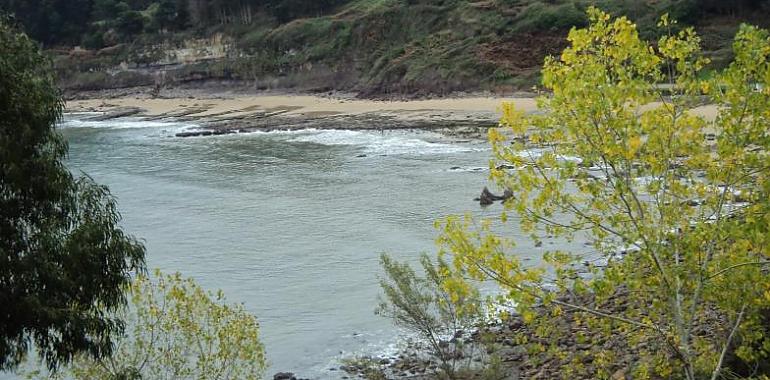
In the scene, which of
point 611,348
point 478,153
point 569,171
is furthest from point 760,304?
point 478,153

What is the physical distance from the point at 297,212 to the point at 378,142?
14869 millimetres

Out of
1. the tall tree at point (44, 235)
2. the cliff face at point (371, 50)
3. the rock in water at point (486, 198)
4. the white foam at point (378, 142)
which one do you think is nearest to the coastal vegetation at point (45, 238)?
the tall tree at point (44, 235)

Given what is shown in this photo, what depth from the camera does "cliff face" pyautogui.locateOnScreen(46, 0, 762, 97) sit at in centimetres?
5866

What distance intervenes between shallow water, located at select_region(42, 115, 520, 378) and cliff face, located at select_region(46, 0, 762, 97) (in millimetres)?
14953

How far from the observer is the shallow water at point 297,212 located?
62.4 feet

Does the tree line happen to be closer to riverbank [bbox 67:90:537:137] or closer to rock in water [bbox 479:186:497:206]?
riverbank [bbox 67:90:537:137]

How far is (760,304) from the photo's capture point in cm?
800

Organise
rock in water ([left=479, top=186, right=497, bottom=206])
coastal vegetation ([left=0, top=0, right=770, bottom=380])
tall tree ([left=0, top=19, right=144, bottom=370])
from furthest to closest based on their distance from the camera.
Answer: rock in water ([left=479, top=186, right=497, bottom=206]) < tall tree ([left=0, top=19, right=144, bottom=370]) < coastal vegetation ([left=0, top=0, right=770, bottom=380])

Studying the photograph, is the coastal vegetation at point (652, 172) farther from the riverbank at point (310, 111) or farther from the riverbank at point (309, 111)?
the riverbank at point (309, 111)

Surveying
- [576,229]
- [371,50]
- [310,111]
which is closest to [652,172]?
[576,229]

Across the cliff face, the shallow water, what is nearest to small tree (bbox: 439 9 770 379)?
the shallow water

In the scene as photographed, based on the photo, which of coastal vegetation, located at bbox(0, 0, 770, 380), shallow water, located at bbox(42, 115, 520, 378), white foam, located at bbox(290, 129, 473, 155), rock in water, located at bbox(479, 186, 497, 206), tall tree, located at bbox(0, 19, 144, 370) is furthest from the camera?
white foam, located at bbox(290, 129, 473, 155)

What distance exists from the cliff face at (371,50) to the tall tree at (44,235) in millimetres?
43939

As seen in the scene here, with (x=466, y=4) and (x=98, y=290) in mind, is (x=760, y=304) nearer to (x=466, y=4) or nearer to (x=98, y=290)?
(x=98, y=290)
